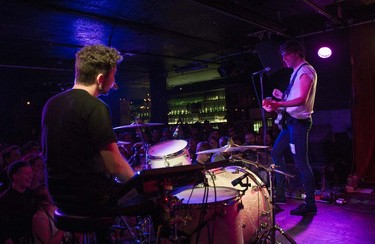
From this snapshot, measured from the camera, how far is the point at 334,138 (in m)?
7.36

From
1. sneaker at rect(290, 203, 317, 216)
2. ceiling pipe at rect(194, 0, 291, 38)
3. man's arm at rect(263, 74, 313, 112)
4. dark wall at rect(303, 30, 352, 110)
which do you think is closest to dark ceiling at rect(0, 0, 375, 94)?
ceiling pipe at rect(194, 0, 291, 38)

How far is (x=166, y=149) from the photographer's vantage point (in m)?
3.98

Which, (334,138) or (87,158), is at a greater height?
(87,158)

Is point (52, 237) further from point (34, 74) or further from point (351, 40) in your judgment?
point (34, 74)

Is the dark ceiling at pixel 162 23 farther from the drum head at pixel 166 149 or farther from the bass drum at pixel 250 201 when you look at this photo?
the bass drum at pixel 250 201

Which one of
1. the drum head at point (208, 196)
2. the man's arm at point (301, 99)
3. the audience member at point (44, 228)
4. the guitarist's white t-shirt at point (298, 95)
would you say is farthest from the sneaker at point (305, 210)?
the audience member at point (44, 228)

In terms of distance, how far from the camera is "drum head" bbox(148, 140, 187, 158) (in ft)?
12.7

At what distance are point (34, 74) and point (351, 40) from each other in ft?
36.8

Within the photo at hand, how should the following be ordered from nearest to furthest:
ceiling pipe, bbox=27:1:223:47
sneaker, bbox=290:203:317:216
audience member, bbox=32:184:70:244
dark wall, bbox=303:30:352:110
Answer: audience member, bbox=32:184:70:244 < sneaker, bbox=290:203:317:216 < ceiling pipe, bbox=27:1:223:47 < dark wall, bbox=303:30:352:110

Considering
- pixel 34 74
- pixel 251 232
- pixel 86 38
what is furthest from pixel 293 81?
pixel 34 74

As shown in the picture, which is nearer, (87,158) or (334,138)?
(87,158)

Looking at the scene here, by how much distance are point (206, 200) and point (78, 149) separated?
1259mm

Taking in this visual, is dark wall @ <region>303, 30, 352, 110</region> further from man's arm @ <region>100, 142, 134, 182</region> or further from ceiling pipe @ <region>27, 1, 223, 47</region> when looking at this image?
man's arm @ <region>100, 142, 134, 182</region>

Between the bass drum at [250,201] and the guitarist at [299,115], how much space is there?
84cm
